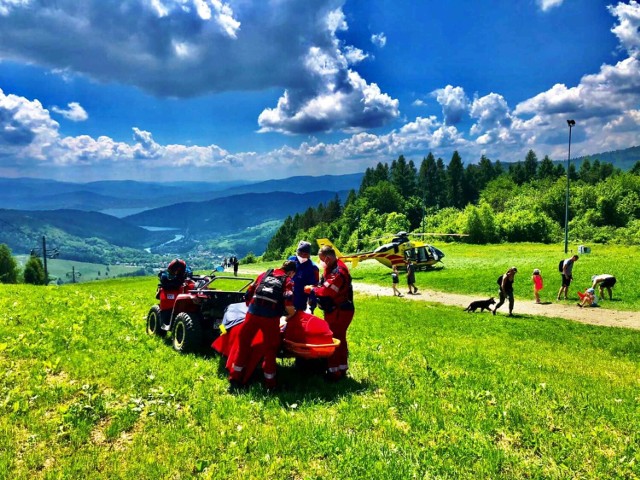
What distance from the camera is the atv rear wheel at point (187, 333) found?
31.2ft

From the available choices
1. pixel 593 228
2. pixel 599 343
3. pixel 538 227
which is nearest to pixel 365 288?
pixel 599 343

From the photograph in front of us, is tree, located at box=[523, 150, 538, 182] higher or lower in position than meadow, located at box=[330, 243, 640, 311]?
higher

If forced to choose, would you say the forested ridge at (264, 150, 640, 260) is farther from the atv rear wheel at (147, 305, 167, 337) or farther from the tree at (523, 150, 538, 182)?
the atv rear wheel at (147, 305, 167, 337)

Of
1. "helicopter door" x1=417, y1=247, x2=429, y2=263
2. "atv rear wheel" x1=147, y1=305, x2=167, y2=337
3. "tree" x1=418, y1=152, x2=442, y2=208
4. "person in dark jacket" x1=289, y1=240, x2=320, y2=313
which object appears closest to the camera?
"person in dark jacket" x1=289, y1=240, x2=320, y2=313

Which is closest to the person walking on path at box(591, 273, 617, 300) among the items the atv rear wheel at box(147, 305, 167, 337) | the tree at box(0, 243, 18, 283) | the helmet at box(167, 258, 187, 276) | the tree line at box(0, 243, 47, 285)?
the helmet at box(167, 258, 187, 276)

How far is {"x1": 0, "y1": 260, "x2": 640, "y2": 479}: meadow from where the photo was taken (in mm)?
5070

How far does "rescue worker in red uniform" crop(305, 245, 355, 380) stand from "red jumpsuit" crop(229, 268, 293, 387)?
0.77 meters

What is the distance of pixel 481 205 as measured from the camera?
84.1 metres

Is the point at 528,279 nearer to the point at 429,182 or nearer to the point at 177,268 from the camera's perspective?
the point at 177,268

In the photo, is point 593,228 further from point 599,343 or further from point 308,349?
point 308,349

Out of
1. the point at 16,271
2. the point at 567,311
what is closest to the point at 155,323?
the point at 567,311

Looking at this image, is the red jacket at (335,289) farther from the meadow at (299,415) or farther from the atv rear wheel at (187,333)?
the atv rear wheel at (187,333)

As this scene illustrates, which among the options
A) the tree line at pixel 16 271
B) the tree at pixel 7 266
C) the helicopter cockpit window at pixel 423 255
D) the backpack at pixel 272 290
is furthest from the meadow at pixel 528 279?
the tree at pixel 7 266

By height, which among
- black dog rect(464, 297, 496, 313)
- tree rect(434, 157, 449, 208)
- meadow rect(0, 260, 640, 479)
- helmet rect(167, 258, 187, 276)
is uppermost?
tree rect(434, 157, 449, 208)
